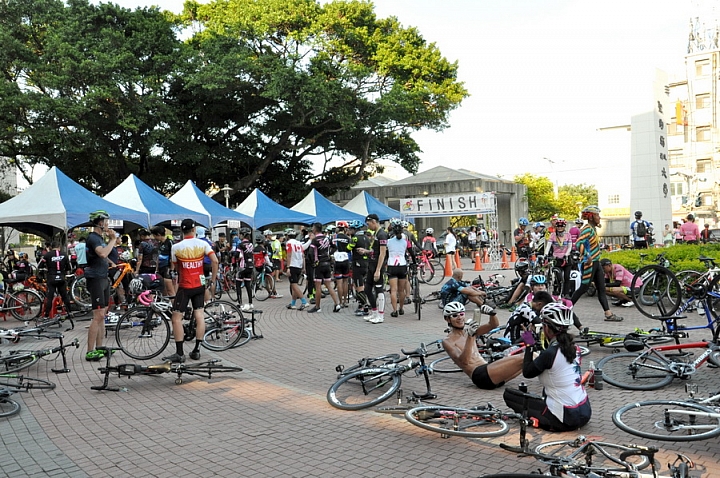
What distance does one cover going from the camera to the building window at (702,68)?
62.5 metres

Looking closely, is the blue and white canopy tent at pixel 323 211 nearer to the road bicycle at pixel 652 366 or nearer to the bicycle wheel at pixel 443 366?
the bicycle wheel at pixel 443 366

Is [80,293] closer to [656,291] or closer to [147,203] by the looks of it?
[147,203]

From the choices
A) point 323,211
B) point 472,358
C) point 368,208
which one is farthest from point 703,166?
point 472,358

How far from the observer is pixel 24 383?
6.75m

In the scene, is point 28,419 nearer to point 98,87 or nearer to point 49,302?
point 49,302

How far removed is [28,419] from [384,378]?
367 centimetres

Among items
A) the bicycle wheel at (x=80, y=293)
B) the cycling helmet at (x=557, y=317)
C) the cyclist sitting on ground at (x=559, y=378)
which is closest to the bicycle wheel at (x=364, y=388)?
the cyclist sitting on ground at (x=559, y=378)

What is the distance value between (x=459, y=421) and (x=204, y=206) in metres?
16.1

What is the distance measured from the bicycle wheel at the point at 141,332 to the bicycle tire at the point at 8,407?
235 centimetres

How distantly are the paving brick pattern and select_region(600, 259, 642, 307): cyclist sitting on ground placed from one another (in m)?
4.20

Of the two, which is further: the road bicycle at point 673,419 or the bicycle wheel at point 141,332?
the bicycle wheel at point 141,332

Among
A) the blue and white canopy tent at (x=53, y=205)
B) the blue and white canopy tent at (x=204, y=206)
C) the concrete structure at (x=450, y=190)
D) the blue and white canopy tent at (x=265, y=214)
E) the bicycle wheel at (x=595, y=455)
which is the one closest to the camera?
the bicycle wheel at (x=595, y=455)

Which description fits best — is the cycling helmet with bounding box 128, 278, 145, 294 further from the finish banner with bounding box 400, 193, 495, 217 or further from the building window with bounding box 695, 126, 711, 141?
the building window with bounding box 695, 126, 711, 141

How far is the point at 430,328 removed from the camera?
10227mm
